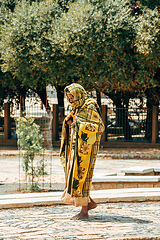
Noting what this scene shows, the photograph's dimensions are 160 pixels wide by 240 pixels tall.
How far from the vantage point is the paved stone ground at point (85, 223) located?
17.2 ft

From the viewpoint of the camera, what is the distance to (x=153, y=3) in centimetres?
1741

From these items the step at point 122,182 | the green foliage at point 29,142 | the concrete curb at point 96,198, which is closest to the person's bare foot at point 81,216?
the concrete curb at point 96,198

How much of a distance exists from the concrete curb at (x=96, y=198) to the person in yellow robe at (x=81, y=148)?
3.15 ft

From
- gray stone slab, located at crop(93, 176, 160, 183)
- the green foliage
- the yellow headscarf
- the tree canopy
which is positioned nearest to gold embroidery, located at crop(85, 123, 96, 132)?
the yellow headscarf

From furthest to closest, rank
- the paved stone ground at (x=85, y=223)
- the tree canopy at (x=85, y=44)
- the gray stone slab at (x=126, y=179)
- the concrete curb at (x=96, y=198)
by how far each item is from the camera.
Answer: the tree canopy at (x=85, y=44), the gray stone slab at (x=126, y=179), the concrete curb at (x=96, y=198), the paved stone ground at (x=85, y=223)

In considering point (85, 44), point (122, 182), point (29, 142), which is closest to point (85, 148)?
point (122, 182)

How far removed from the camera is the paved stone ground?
5238 mm

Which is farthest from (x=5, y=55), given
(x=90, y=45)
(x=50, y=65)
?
(x=90, y=45)

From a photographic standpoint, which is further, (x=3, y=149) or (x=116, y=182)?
(x=3, y=149)

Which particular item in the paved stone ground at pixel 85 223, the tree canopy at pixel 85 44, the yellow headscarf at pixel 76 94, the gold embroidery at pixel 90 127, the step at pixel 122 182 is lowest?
the paved stone ground at pixel 85 223

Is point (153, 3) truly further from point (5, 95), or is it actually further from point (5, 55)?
point (5, 95)

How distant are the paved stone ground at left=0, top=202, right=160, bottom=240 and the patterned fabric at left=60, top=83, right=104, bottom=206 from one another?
355 millimetres

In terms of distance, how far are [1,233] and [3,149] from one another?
13.3 metres

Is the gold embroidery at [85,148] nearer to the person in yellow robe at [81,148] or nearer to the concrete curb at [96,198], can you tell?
the person in yellow robe at [81,148]
